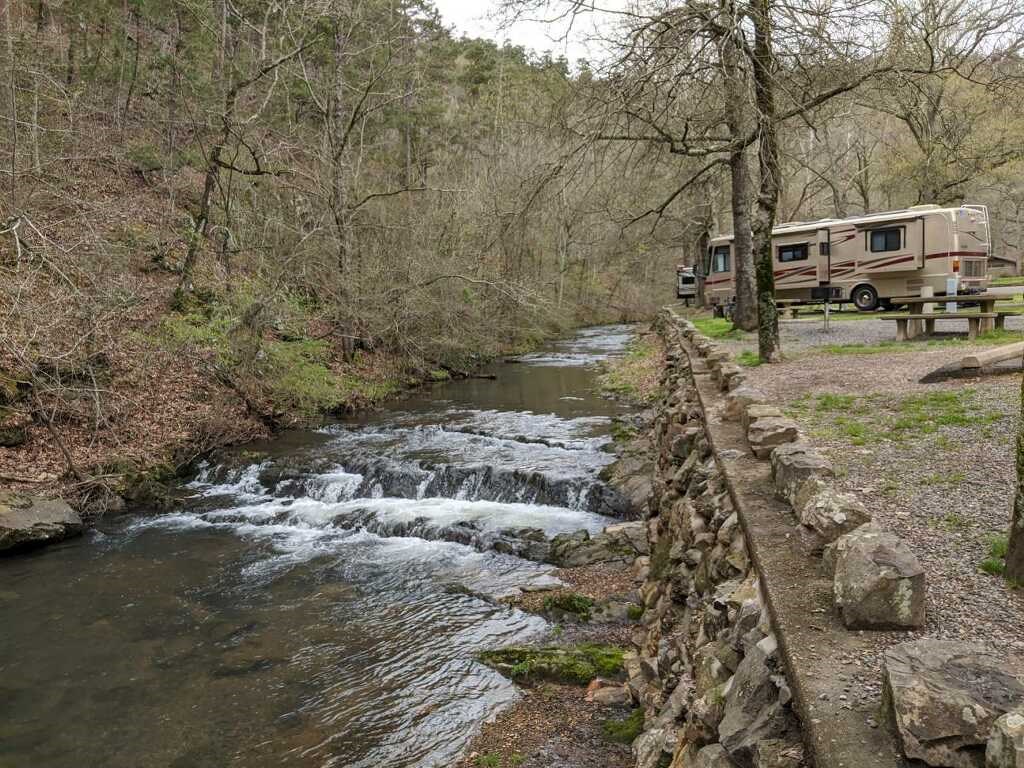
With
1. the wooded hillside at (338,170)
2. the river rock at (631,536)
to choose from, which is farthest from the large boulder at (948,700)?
the wooded hillside at (338,170)

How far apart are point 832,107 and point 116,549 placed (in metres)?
13.1

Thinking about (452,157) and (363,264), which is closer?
(363,264)

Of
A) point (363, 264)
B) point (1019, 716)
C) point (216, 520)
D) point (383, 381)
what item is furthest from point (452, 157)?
point (1019, 716)

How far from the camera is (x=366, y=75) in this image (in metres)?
23.9

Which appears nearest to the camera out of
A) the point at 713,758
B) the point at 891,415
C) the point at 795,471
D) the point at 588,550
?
the point at 713,758

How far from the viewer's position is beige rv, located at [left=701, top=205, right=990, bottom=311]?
1911 centimetres

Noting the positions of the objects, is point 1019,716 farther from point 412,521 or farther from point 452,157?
point 452,157

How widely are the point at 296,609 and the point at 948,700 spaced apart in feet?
22.1

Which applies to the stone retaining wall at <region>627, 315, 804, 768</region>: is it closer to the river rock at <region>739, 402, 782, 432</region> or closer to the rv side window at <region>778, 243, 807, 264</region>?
the river rock at <region>739, 402, 782, 432</region>

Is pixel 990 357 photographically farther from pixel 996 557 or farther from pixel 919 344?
pixel 996 557

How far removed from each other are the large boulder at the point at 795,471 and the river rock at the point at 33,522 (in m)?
9.46

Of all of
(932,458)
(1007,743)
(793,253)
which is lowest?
(932,458)

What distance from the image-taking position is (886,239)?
20.0 m

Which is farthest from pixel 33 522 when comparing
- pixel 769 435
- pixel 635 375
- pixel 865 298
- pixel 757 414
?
pixel 865 298
